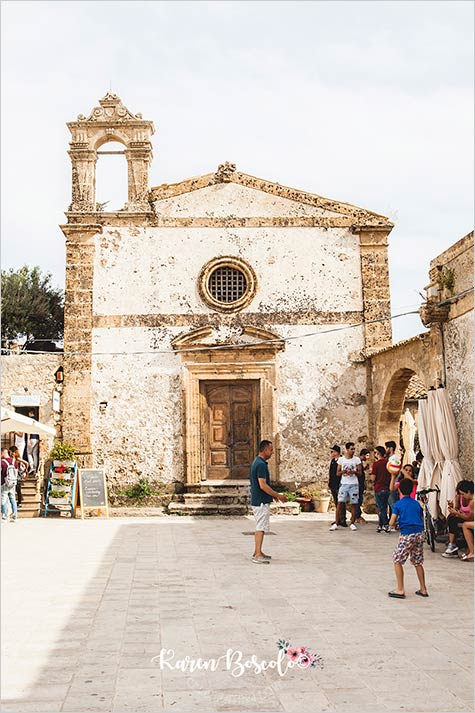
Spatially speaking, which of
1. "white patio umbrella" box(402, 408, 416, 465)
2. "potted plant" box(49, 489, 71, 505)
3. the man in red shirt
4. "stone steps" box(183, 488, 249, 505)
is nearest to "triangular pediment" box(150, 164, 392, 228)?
"white patio umbrella" box(402, 408, 416, 465)

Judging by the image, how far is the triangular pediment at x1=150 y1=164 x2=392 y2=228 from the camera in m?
17.8

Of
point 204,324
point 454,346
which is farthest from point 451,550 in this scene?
point 204,324

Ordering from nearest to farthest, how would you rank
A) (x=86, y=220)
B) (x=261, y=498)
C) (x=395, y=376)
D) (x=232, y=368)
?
(x=261, y=498), (x=395, y=376), (x=232, y=368), (x=86, y=220)

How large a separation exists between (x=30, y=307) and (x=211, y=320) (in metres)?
10.3

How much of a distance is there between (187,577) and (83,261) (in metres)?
10.3

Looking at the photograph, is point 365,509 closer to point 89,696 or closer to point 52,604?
point 52,604

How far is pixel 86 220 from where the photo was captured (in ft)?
57.7

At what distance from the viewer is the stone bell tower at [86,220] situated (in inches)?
665

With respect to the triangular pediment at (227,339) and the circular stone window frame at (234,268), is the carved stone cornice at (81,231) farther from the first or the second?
the triangular pediment at (227,339)

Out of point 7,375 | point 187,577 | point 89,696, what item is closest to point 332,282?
point 7,375

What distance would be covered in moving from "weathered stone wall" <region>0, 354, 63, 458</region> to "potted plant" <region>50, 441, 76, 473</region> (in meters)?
0.37

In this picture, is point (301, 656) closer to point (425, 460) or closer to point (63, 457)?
point (425, 460)

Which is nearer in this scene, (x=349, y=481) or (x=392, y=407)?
(x=349, y=481)

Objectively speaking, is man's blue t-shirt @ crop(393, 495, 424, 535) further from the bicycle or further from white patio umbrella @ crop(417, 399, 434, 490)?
white patio umbrella @ crop(417, 399, 434, 490)
